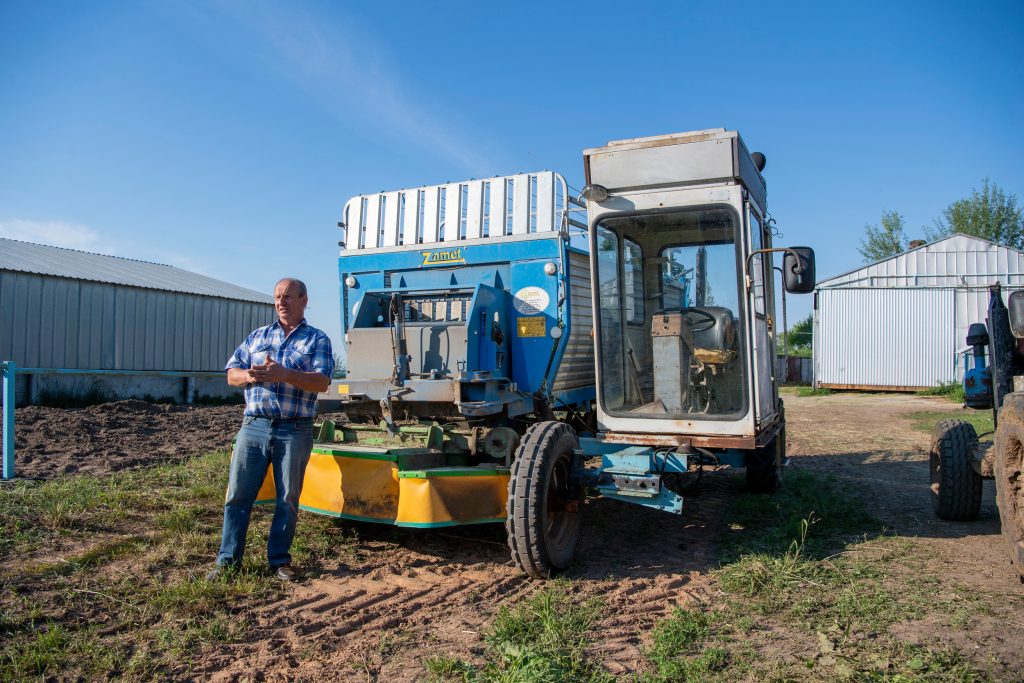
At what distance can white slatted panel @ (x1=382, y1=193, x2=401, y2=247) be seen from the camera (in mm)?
6738

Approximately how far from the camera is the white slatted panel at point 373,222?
268 inches

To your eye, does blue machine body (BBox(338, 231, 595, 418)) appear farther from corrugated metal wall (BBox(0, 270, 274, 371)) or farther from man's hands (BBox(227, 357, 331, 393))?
corrugated metal wall (BBox(0, 270, 274, 371))

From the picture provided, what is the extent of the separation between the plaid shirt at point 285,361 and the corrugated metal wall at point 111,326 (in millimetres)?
10680

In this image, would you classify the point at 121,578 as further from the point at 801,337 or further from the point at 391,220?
the point at 801,337

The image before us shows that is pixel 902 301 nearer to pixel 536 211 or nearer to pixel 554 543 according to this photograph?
pixel 536 211

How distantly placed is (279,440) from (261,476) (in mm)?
268

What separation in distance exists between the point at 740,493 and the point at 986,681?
4.12 meters

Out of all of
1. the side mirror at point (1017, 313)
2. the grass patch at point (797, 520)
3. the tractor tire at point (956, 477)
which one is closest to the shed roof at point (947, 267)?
the grass patch at point (797, 520)

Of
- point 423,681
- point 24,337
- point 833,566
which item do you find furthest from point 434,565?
point 24,337

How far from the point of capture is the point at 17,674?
2842mm

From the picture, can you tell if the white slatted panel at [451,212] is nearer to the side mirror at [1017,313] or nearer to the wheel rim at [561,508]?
the wheel rim at [561,508]

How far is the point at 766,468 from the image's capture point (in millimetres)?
6648

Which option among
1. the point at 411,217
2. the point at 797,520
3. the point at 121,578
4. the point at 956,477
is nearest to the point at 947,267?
the point at 956,477

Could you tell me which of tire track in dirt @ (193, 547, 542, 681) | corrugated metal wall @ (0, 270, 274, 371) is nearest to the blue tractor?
tire track in dirt @ (193, 547, 542, 681)
